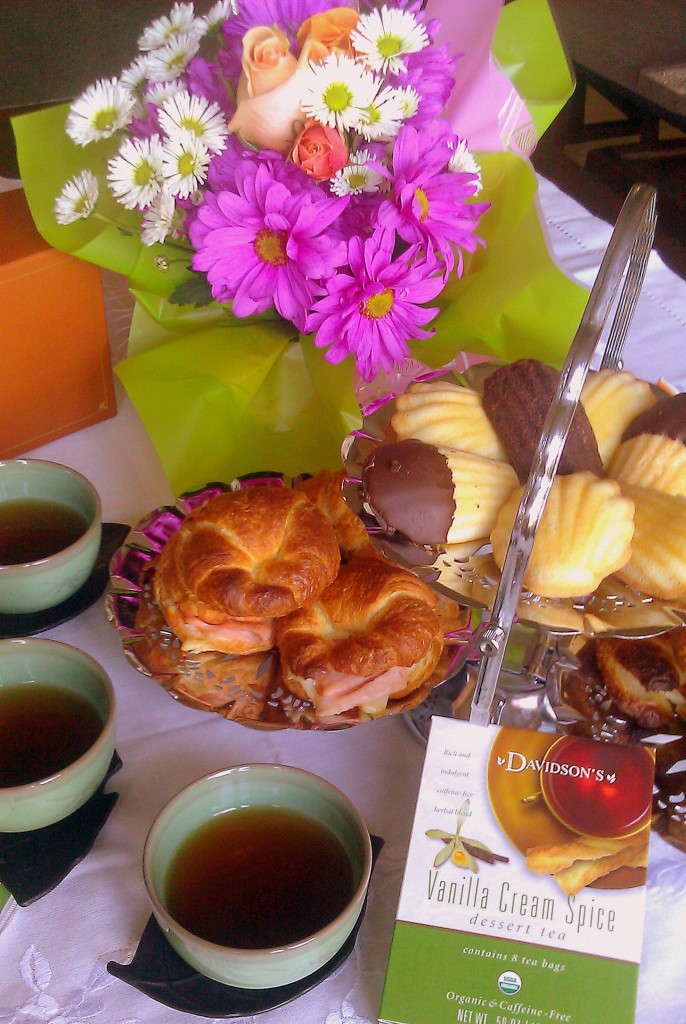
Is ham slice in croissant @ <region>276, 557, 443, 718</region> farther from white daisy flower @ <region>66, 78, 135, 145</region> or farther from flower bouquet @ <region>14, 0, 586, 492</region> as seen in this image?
white daisy flower @ <region>66, 78, 135, 145</region>

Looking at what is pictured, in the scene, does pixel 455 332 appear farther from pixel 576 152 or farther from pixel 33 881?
pixel 576 152

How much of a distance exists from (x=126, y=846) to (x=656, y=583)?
1.43 feet

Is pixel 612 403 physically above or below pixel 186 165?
below

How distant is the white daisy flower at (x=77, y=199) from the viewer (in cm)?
86

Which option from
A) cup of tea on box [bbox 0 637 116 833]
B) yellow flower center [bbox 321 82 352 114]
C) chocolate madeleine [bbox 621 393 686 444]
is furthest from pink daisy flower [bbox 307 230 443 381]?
cup of tea on box [bbox 0 637 116 833]

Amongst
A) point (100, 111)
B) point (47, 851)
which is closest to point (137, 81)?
point (100, 111)

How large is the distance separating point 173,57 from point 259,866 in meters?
0.70

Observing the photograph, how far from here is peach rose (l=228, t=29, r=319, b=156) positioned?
727 millimetres

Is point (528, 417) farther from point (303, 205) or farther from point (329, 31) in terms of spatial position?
point (329, 31)

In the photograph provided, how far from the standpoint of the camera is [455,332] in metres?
0.91

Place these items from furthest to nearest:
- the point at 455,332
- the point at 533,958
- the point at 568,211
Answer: the point at 568,211 < the point at 455,332 < the point at 533,958

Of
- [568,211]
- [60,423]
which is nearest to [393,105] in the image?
[60,423]

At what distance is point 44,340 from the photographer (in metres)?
0.99

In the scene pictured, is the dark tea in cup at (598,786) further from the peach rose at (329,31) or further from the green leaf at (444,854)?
the peach rose at (329,31)
